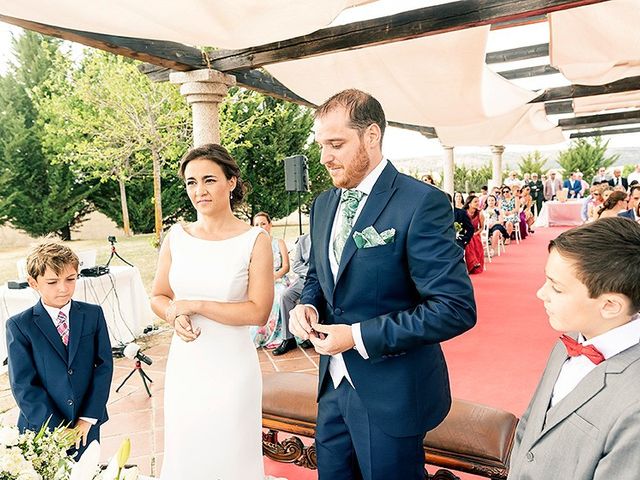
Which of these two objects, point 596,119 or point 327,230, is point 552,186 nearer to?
point 596,119

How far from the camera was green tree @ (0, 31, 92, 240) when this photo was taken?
16.6m

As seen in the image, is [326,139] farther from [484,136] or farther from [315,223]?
[484,136]

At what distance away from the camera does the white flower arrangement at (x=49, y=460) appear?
105 centimetres

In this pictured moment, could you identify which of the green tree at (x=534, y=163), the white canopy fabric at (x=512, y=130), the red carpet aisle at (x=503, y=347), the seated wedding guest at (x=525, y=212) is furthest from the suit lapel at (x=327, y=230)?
the green tree at (x=534, y=163)

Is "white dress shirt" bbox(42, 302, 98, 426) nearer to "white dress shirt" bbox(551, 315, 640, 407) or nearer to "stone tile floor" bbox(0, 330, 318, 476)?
"stone tile floor" bbox(0, 330, 318, 476)

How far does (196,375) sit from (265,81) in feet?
14.5

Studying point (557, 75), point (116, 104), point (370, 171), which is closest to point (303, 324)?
point (370, 171)

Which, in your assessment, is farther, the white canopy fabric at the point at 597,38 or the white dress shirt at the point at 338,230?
the white canopy fabric at the point at 597,38

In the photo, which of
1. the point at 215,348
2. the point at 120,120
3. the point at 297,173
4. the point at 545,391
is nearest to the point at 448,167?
the point at 297,173

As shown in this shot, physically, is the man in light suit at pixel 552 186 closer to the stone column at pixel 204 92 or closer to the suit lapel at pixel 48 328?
the stone column at pixel 204 92

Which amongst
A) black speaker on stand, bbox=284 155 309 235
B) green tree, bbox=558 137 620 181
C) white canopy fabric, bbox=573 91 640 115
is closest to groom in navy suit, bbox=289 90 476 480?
black speaker on stand, bbox=284 155 309 235

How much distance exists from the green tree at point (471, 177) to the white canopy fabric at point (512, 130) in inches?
476

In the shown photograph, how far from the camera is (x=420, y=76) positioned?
5.07m

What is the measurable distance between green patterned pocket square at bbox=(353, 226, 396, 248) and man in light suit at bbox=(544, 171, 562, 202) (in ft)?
61.5
